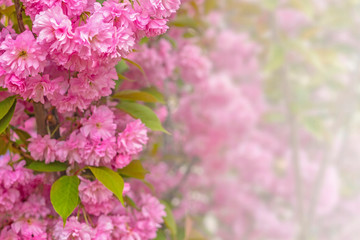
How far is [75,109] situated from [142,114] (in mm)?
90

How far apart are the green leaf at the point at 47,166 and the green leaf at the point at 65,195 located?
0.02 m

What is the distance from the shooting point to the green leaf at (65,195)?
0.50m

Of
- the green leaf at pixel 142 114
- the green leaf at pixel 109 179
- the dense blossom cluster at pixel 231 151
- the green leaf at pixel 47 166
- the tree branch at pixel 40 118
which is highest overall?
the green leaf at pixel 142 114

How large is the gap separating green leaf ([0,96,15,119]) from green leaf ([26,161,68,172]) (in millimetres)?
75

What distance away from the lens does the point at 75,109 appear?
0.57 m

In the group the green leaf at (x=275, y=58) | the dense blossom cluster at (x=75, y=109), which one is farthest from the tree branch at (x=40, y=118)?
the green leaf at (x=275, y=58)

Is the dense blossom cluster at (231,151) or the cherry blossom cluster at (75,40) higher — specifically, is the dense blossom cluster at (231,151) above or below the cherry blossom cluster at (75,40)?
below

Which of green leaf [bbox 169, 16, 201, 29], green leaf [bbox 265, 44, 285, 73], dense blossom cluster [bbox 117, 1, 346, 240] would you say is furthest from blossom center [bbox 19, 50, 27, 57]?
green leaf [bbox 265, 44, 285, 73]

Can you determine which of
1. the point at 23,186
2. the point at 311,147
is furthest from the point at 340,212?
the point at 23,186

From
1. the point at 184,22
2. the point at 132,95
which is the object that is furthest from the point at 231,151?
the point at 132,95

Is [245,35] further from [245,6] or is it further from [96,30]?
[96,30]

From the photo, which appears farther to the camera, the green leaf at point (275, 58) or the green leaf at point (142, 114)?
the green leaf at point (275, 58)

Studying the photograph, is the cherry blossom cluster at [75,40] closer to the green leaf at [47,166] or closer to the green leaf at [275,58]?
the green leaf at [47,166]

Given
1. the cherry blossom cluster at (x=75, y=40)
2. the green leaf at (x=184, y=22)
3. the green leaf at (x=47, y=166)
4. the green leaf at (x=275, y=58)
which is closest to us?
the cherry blossom cluster at (x=75, y=40)
